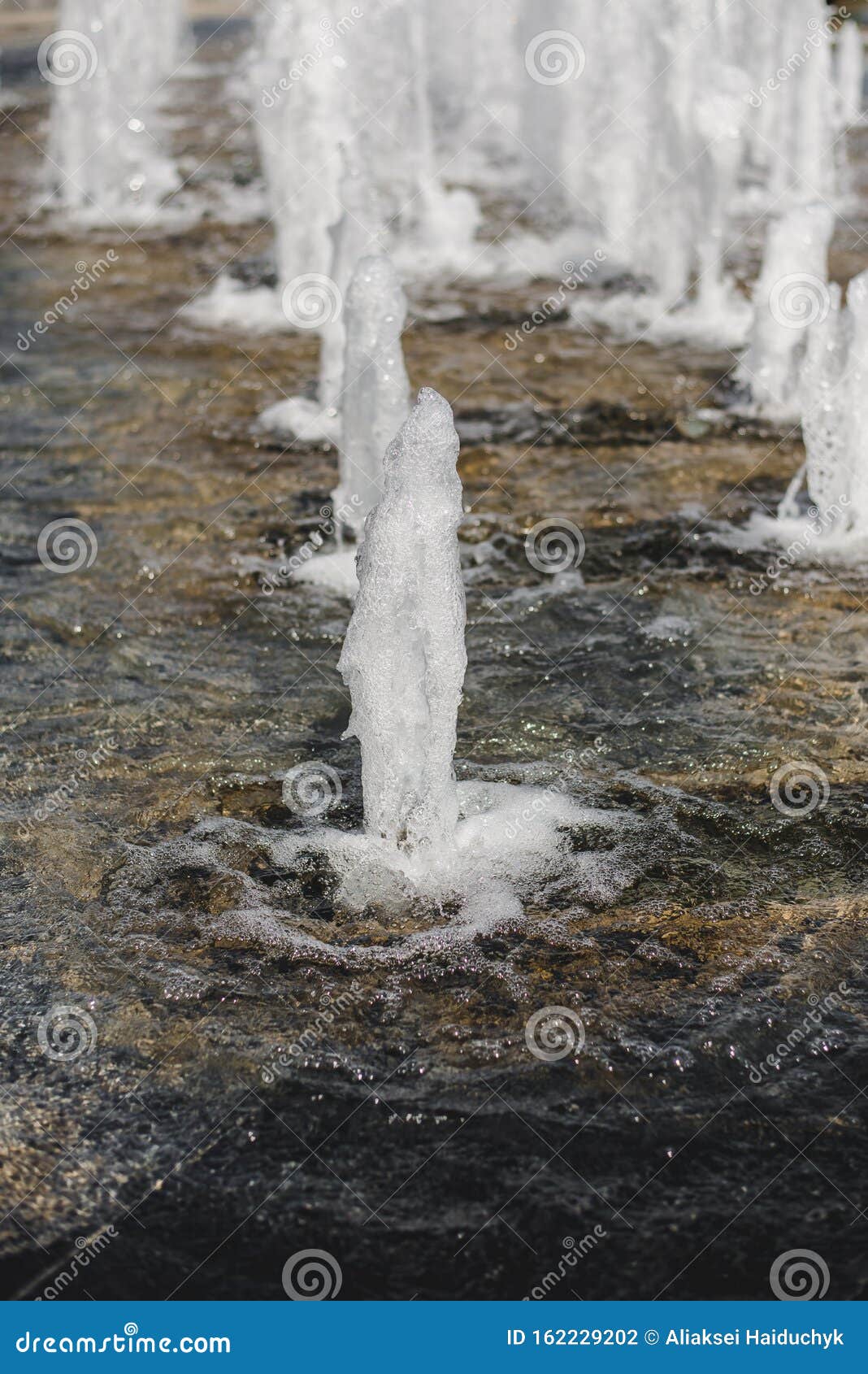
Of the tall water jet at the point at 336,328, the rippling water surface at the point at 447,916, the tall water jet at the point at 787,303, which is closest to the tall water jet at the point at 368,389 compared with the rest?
the rippling water surface at the point at 447,916

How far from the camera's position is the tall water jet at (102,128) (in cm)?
1438

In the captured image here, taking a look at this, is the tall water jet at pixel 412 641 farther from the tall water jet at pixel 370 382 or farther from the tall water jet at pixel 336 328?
the tall water jet at pixel 336 328

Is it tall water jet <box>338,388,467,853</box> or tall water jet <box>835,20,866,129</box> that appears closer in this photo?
tall water jet <box>338,388,467,853</box>

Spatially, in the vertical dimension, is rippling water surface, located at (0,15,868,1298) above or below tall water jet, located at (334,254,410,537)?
below

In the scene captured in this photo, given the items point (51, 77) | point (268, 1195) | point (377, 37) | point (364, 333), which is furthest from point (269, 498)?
point (51, 77)

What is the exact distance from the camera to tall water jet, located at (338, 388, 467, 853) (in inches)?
187

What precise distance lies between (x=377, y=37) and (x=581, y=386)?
7875mm

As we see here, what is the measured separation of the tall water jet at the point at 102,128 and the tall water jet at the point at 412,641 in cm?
994

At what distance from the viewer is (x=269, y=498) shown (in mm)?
7848

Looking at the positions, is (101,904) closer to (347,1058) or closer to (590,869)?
(347,1058)

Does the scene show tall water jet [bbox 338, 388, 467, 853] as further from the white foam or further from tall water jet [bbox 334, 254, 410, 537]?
the white foam

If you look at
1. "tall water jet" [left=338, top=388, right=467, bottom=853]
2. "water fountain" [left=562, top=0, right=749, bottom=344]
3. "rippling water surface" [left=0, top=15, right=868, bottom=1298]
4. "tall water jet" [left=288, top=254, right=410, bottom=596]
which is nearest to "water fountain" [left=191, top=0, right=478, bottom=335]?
"tall water jet" [left=288, top=254, right=410, bottom=596]

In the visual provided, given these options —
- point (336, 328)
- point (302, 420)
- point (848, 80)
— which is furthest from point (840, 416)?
point (848, 80)

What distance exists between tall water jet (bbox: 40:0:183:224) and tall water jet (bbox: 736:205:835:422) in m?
6.82
